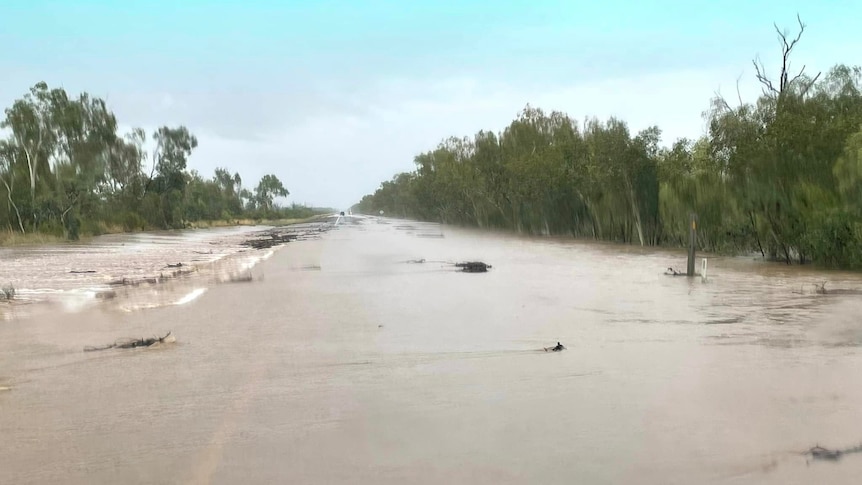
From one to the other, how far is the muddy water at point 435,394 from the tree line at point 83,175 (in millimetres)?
42875

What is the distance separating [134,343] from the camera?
976 cm

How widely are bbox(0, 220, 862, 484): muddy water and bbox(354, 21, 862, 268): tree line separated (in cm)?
1125

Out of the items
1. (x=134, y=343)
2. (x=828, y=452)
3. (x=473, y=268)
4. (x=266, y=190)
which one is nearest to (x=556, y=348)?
(x=828, y=452)

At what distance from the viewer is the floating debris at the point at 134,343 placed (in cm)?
957

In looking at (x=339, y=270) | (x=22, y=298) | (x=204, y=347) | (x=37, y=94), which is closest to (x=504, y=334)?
(x=204, y=347)

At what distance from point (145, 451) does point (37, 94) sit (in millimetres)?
62889

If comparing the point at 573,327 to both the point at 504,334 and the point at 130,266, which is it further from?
the point at 130,266

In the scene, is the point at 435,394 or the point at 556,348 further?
the point at 556,348

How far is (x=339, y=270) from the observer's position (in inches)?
920

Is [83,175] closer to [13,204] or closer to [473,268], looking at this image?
[13,204]

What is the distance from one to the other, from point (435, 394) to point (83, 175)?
6082 centimetres

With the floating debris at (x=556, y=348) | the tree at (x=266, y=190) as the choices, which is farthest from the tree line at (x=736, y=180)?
the tree at (x=266, y=190)

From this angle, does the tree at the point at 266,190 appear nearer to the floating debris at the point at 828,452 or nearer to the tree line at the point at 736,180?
the tree line at the point at 736,180

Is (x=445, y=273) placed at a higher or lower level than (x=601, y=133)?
lower
